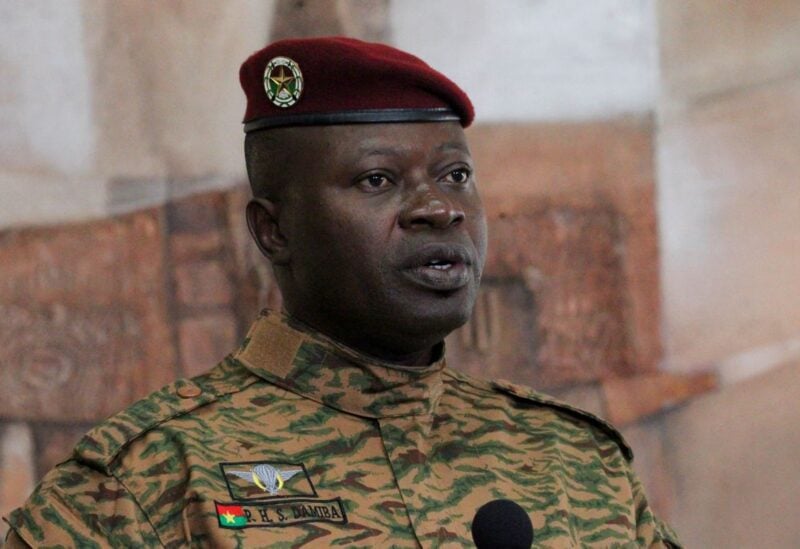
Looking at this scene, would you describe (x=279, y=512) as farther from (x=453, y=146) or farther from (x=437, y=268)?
(x=453, y=146)

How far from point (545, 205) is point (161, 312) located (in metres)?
1.16

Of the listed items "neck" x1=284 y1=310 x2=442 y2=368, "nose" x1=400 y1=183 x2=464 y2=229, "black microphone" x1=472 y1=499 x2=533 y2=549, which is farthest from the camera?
"neck" x1=284 y1=310 x2=442 y2=368

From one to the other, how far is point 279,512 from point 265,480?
6cm

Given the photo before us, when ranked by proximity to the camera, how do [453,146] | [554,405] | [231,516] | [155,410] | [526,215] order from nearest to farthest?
1. [231,516]
2. [155,410]
3. [453,146]
4. [554,405]
5. [526,215]

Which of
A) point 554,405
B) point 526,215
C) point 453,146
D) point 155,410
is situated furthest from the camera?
point 526,215

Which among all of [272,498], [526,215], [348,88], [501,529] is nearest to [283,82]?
[348,88]

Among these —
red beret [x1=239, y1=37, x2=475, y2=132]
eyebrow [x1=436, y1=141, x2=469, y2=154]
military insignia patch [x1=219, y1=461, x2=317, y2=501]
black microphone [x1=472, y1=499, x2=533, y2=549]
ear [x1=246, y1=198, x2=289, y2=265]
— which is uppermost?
red beret [x1=239, y1=37, x2=475, y2=132]

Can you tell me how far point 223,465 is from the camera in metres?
2.57

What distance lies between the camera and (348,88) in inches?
106

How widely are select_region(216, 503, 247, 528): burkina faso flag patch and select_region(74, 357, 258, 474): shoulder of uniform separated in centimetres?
17

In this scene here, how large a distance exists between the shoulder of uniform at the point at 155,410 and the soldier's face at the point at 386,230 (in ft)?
0.63

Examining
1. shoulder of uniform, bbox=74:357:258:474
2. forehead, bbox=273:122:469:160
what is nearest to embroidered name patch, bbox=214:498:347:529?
shoulder of uniform, bbox=74:357:258:474

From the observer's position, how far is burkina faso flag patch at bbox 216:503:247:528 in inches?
97.7

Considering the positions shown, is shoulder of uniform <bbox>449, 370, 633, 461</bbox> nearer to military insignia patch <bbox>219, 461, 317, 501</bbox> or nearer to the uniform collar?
the uniform collar
